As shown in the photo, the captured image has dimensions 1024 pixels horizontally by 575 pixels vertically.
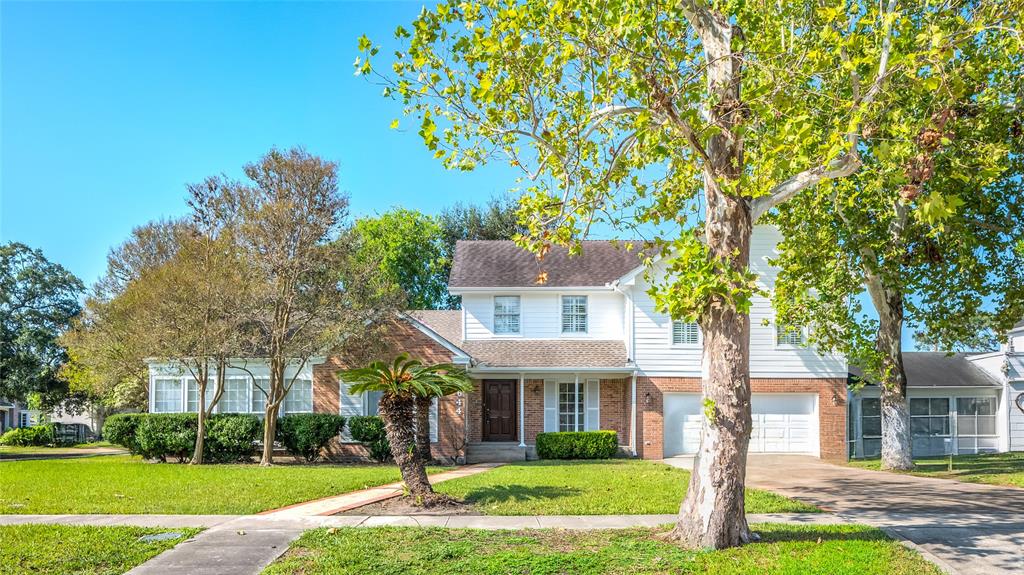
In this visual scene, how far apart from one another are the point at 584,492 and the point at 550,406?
1037 centimetres

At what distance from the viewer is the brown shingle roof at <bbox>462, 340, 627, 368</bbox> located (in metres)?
22.9

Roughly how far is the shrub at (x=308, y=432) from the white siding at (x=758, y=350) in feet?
28.9

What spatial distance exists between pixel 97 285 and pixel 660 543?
29945 millimetres

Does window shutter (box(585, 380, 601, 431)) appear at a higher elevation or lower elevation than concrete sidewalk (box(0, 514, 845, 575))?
higher

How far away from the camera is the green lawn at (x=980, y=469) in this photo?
17.1 metres

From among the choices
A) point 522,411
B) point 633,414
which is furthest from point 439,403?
point 633,414

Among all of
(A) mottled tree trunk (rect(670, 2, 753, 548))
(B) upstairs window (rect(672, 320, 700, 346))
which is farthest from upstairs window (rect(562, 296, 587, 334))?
(A) mottled tree trunk (rect(670, 2, 753, 548))

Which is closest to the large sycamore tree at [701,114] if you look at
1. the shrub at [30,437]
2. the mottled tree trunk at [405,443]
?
the mottled tree trunk at [405,443]

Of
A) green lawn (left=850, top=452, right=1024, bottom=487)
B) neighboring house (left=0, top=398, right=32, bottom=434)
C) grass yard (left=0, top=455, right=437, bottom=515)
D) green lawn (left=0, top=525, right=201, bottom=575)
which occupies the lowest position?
neighboring house (left=0, top=398, right=32, bottom=434)

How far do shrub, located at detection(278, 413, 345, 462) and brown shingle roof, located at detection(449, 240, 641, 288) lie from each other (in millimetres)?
5697

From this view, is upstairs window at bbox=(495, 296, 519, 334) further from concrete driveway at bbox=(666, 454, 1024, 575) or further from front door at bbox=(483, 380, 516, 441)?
concrete driveway at bbox=(666, 454, 1024, 575)

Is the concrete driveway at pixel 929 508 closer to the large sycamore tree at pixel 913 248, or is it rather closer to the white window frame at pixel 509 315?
the large sycamore tree at pixel 913 248

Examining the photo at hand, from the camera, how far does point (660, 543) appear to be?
9.22 metres

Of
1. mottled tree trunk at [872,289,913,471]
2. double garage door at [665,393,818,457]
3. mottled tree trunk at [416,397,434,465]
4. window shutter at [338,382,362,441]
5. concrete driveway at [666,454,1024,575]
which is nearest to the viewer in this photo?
concrete driveway at [666,454,1024,575]
